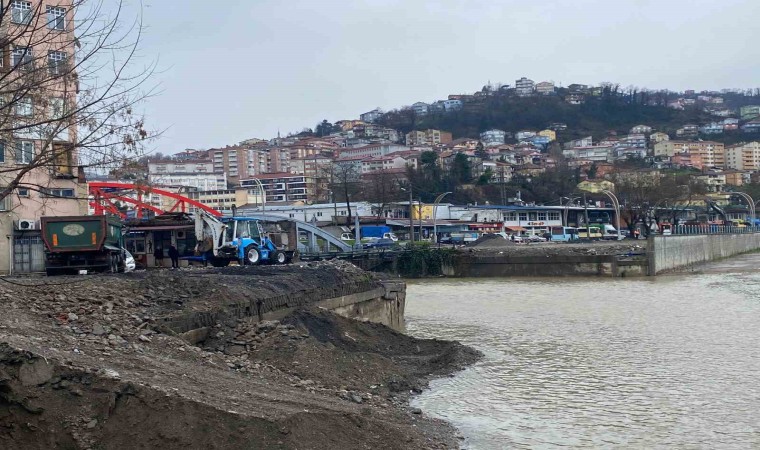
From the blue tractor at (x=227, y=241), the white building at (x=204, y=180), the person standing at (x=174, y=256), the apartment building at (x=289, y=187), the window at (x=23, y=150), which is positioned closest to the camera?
the window at (x=23, y=150)

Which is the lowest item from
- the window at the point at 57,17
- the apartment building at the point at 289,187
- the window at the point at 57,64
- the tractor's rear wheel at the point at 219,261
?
the tractor's rear wheel at the point at 219,261

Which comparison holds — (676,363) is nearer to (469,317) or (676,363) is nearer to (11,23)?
(469,317)

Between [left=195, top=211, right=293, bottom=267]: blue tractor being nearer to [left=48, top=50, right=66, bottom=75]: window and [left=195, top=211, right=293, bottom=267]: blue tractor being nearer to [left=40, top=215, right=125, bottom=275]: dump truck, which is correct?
[left=40, top=215, right=125, bottom=275]: dump truck

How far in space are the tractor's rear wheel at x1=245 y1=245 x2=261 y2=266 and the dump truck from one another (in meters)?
7.05

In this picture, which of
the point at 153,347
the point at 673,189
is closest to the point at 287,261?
the point at 153,347

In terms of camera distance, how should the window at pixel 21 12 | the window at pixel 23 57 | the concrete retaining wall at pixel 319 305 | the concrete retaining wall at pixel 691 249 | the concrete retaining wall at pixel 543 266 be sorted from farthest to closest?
the concrete retaining wall at pixel 691 249 < the concrete retaining wall at pixel 543 266 < the concrete retaining wall at pixel 319 305 < the window at pixel 21 12 < the window at pixel 23 57

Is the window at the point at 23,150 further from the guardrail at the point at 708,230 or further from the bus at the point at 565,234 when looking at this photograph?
the bus at the point at 565,234

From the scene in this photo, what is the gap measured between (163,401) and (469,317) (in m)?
19.4

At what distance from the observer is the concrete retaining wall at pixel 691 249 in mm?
48844

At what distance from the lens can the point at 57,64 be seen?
7.19 metres

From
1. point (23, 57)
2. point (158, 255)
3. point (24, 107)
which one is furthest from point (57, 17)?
point (158, 255)

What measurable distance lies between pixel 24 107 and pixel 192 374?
3.85 m

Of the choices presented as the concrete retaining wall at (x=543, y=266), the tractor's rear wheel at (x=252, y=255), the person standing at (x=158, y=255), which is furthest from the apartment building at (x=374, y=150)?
the tractor's rear wheel at (x=252, y=255)

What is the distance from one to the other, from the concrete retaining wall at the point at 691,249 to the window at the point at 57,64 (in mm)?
44950
